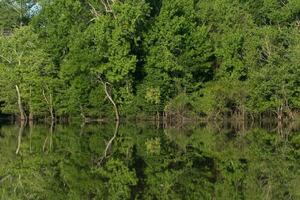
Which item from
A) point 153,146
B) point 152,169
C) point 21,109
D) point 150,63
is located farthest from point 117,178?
point 21,109

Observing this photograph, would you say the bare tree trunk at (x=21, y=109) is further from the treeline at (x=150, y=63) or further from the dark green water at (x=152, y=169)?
the dark green water at (x=152, y=169)

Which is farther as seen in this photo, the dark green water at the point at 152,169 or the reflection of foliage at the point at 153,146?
the reflection of foliage at the point at 153,146

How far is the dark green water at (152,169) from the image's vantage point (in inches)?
659

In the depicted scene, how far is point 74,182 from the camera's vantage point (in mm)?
18797

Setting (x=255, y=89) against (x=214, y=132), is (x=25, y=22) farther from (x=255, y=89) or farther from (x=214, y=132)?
(x=214, y=132)

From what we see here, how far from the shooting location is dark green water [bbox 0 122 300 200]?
54.9 feet

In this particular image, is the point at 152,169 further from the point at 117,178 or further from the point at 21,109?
the point at 21,109

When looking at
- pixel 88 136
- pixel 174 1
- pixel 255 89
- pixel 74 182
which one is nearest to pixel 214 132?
pixel 88 136

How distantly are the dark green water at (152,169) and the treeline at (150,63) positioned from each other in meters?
17.9

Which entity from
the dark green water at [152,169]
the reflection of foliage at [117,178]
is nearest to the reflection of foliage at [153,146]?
the dark green water at [152,169]

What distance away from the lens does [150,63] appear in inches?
2099

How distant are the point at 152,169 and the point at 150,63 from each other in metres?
32.5

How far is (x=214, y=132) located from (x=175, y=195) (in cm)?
2392

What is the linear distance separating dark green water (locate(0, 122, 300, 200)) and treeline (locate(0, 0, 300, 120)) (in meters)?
17.9
